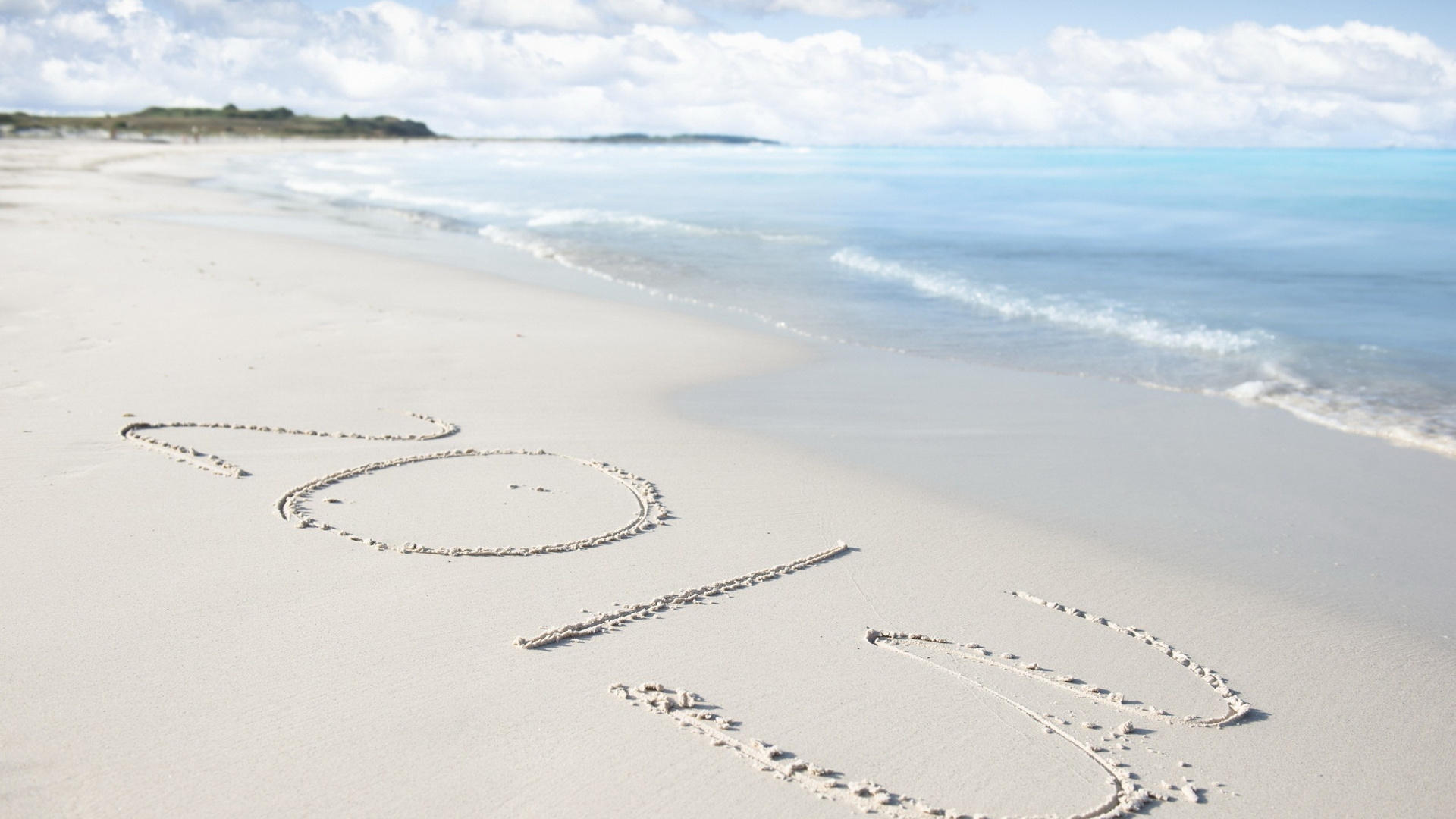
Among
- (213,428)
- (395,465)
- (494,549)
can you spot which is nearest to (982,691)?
(494,549)

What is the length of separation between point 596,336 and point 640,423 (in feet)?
10.3

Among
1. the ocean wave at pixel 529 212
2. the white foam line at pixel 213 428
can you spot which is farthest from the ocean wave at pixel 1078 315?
the white foam line at pixel 213 428

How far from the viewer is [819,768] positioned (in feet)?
9.65

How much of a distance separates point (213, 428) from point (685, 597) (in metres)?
3.69

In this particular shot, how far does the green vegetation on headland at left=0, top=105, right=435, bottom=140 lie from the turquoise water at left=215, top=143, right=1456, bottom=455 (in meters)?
52.8

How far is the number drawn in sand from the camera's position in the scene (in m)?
2.83

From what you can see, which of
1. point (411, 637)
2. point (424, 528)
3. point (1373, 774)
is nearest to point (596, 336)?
point (424, 528)

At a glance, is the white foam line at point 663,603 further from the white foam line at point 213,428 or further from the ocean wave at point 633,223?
the ocean wave at point 633,223

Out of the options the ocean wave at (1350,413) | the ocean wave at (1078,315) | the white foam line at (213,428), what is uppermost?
the ocean wave at (1078,315)

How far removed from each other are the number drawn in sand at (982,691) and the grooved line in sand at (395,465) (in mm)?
1413

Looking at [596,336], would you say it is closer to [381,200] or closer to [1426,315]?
[1426,315]

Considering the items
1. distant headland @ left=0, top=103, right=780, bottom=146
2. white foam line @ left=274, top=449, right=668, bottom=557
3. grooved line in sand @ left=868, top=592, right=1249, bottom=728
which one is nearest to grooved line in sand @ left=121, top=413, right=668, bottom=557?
white foam line @ left=274, top=449, right=668, bottom=557

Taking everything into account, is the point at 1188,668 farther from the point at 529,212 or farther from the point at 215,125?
the point at 215,125

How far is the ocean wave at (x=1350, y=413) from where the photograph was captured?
24.0 feet
